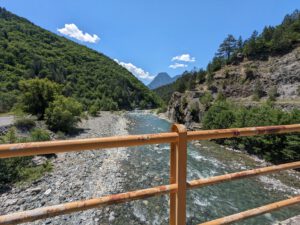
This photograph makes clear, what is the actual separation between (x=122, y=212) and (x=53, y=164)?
6.90 m

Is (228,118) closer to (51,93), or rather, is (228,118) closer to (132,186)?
(132,186)

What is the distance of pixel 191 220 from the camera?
8688 millimetres

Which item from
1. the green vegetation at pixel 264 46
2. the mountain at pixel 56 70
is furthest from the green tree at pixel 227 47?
the mountain at pixel 56 70

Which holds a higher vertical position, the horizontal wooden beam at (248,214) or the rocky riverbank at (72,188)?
the horizontal wooden beam at (248,214)

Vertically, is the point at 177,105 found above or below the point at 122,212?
above

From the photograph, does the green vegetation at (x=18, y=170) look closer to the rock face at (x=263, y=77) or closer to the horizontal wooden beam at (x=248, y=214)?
the horizontal wooden beam at (x=248, y=214)

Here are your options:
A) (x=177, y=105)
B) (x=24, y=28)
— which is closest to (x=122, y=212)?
(x=177, y=105)

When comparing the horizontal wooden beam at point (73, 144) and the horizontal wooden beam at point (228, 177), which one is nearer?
the horizontal wooden beam at point (73, 144)

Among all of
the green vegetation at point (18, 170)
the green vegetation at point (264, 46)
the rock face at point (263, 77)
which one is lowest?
the green vegetation at point (18, 170)

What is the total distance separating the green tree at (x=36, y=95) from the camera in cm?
2595

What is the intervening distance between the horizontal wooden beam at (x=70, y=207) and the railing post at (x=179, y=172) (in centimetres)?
7

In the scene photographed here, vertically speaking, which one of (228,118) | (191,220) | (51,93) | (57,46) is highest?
(57,46)

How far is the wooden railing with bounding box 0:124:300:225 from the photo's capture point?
139 centimetres

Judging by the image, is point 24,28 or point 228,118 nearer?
point 228,118
